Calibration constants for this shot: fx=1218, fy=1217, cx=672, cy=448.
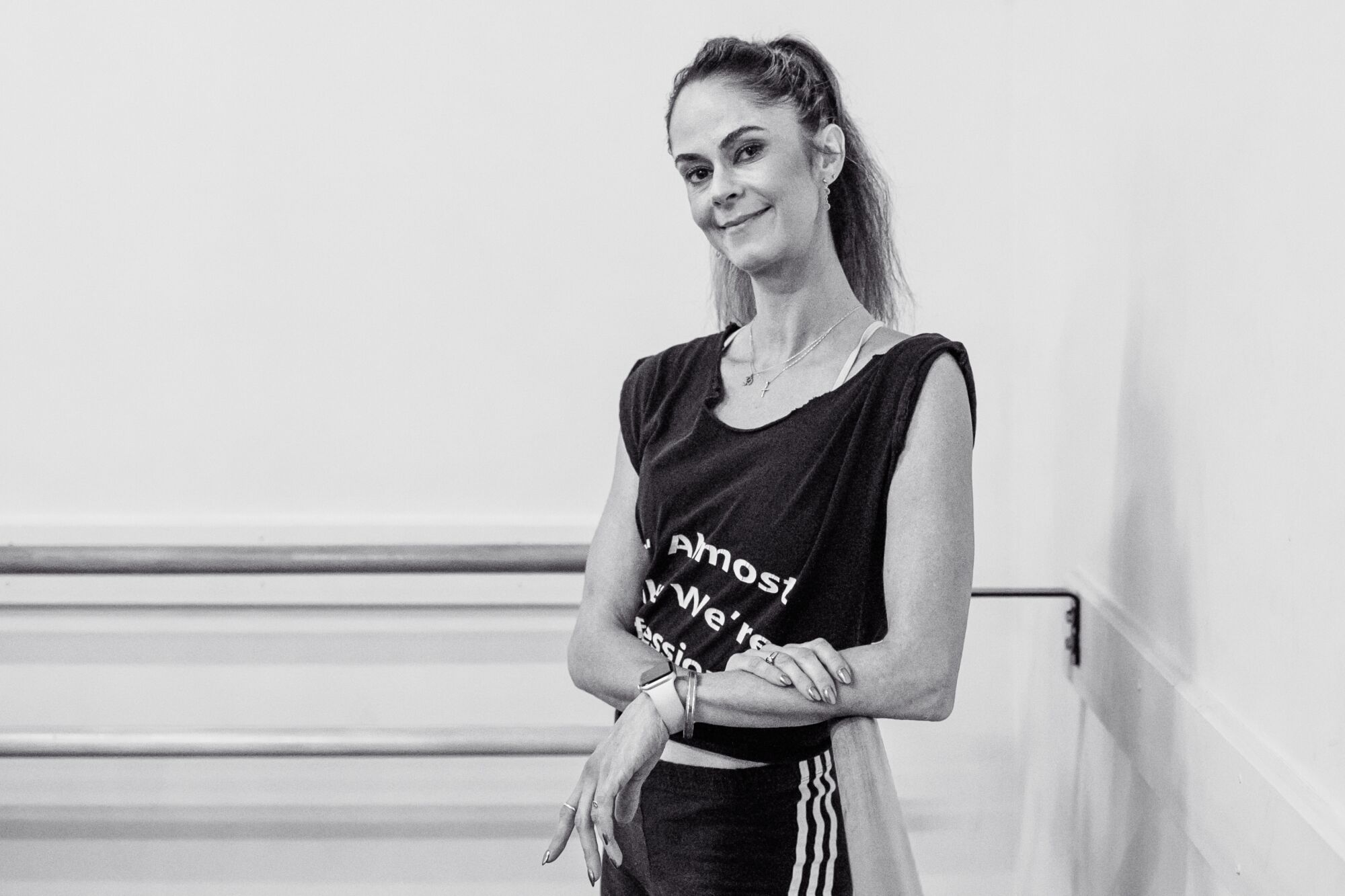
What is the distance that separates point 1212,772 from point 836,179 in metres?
0.57

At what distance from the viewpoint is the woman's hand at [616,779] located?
85 cm

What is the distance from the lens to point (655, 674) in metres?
0.90

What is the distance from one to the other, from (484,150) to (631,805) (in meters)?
1.12

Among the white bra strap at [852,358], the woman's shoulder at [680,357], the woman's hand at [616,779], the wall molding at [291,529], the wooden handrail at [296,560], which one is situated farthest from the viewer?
the wall molding at [291,529]

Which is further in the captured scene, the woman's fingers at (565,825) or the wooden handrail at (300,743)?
the wooden handrail at (300,743)

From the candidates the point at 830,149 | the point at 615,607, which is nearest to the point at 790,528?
the point at 615,607

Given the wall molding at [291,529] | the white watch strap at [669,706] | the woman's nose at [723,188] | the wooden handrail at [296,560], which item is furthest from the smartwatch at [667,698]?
the wall molding at [291,529]

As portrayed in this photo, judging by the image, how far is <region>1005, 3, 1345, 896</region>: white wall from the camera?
29.3 inches

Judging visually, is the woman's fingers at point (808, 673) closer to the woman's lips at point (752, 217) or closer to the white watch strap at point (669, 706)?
the white watch strap at point (669, 706)

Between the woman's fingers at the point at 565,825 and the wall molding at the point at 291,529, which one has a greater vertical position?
the woman's fingers at the point at 565,825

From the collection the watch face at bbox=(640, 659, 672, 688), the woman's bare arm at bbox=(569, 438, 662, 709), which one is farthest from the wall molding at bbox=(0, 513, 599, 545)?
the watch face at bbox=(640, 659, 672, 688)

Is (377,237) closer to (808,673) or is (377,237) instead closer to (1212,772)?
(808,673)

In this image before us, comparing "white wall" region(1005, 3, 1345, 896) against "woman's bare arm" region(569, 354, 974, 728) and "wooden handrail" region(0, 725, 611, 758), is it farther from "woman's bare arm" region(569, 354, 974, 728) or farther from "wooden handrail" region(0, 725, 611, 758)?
"wooden handrail" region(0, 725, 611, 758)

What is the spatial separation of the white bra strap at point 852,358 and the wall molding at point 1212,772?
1.25 ft
